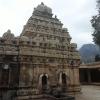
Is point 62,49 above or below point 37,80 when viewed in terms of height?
above

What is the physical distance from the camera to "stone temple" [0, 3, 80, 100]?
422 inches

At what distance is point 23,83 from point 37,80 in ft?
4.13

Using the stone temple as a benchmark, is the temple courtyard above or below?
below

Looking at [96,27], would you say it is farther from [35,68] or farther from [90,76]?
[35,68]


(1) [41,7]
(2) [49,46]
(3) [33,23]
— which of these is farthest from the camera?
(1) [41,7]

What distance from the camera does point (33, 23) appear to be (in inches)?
713

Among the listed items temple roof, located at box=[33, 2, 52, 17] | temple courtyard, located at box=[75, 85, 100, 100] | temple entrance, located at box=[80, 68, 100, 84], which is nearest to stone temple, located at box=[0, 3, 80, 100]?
temple courtyard, located at box=[75, 85, 100, 100]

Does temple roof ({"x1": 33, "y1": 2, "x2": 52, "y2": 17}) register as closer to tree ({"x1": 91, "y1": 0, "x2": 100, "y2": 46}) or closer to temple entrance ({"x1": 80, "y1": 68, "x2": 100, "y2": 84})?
tree ({"x1": 91, "y1": 0, "x2": 100, "y2": 46})

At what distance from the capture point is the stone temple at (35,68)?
10.7 meters

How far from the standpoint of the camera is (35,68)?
465 inches

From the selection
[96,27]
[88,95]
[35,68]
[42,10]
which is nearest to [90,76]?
[96,27]

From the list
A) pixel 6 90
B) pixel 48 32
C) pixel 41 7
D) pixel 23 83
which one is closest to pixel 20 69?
pixel 23 83

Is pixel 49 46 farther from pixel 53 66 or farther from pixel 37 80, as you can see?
pixel 37 80

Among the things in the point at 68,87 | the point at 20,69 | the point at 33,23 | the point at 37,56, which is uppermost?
the point at 33,23
